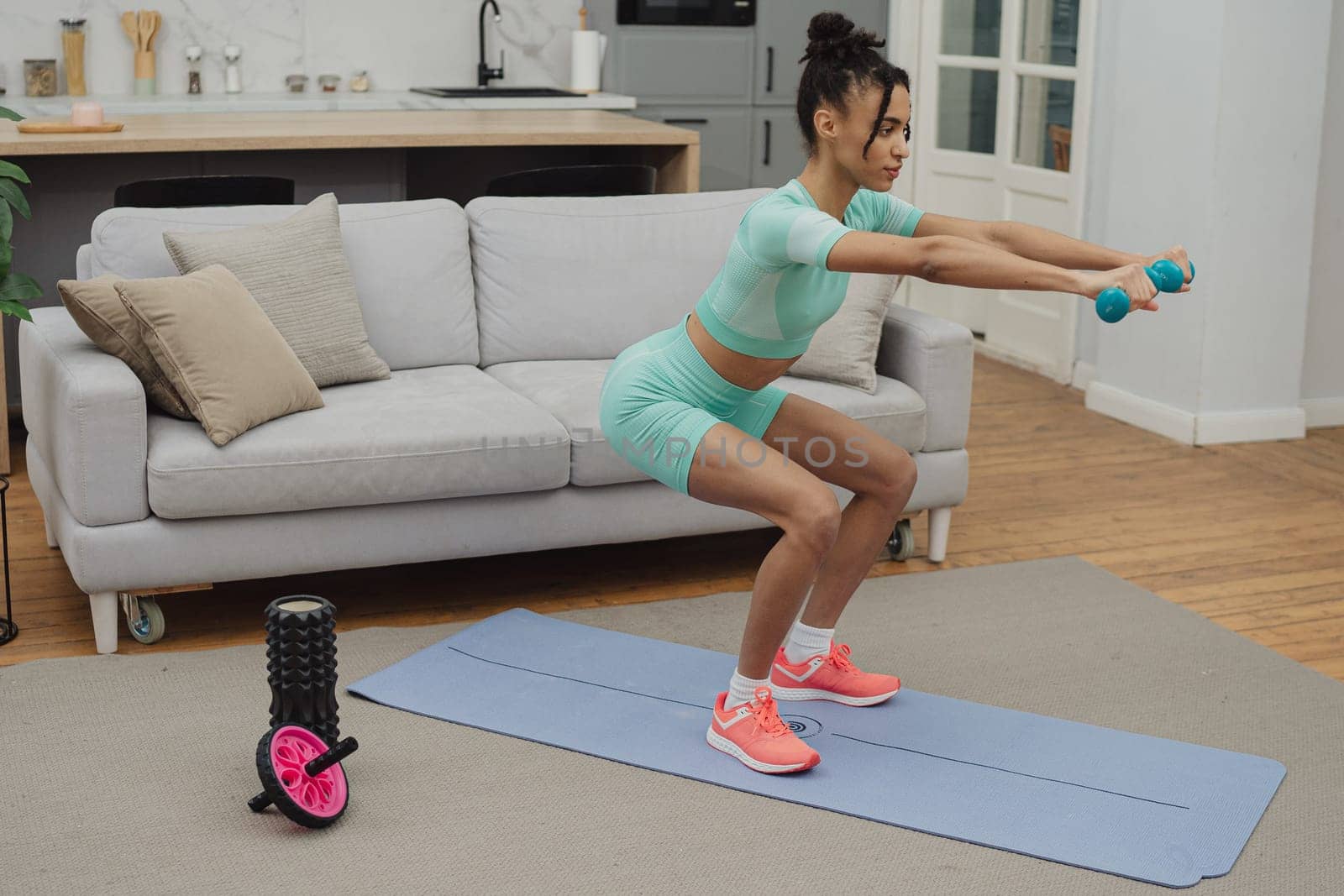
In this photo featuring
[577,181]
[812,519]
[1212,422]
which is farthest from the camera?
[1212,422]

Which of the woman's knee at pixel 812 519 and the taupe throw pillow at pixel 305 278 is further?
the taupe throw pillow at pixel 305 278

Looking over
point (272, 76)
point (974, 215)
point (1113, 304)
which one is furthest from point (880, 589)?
point (272, 76)

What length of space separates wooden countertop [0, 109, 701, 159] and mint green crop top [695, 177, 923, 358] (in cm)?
226

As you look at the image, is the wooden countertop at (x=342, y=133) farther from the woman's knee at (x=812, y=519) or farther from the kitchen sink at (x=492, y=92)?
the woman's knee at (x=812, y=519)

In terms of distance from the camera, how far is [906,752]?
8.97 feet

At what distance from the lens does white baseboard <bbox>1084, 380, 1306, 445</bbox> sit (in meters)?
4.97

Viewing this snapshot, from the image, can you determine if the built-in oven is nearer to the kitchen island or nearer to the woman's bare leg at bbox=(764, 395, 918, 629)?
the kitchen island

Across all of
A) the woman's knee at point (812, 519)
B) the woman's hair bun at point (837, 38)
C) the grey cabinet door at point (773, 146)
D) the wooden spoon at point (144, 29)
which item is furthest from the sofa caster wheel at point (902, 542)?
the wooden spoon at point (144, 29)

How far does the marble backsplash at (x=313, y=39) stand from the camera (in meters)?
6.06

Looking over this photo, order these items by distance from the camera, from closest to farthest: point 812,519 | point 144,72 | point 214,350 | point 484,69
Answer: point 812,519
point 214,350
point 144,72
point 484,69

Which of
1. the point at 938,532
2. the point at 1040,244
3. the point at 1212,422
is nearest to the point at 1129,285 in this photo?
the point at 1040,244

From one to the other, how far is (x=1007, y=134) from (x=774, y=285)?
153 inches

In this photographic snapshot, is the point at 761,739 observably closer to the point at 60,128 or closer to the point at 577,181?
the point at 577,181

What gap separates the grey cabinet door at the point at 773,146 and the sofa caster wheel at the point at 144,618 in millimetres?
4188
